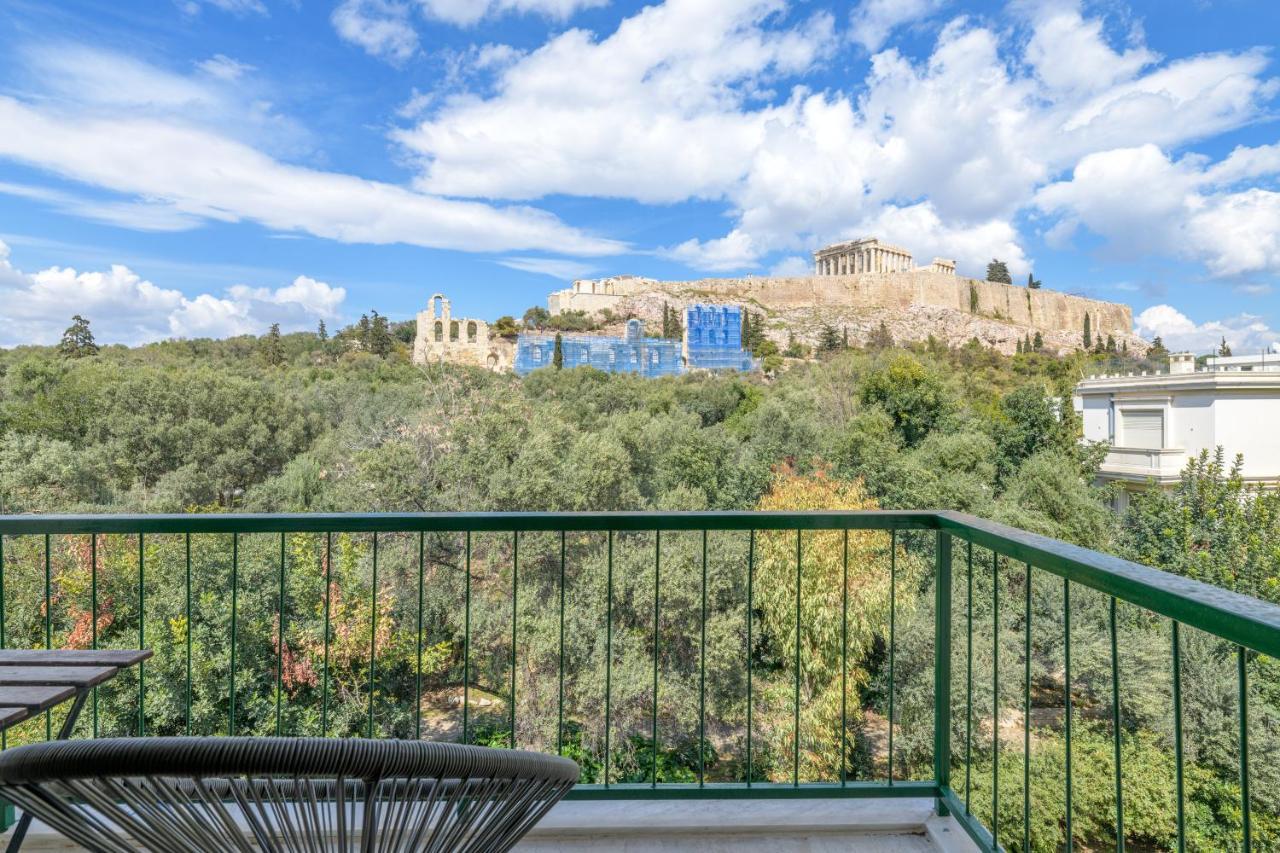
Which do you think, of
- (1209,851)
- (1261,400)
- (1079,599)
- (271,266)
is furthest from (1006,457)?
(271,266)

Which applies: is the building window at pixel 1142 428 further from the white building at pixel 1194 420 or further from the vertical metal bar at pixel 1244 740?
the vertical metal bar at pixel 1244 740

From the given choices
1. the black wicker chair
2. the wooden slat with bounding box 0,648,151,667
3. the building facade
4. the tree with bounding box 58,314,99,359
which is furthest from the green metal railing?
the building facade

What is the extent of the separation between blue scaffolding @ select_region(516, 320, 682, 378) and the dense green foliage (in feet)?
51.1

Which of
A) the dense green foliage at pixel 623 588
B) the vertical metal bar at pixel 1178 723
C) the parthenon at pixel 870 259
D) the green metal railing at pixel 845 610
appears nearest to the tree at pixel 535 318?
the dense green foliage at pixel 623 588

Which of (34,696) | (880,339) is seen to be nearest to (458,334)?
(880,339)

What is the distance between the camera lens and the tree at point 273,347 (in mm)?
27312

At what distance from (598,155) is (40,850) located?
114 feet

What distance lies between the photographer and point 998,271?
58906mm

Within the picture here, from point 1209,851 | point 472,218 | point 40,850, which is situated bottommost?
point 1209,851

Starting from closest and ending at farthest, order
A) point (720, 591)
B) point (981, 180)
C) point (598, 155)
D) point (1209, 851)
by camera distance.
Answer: point (1209, 851) → point (720, 591) → point (598, 155) → point (981, 180)

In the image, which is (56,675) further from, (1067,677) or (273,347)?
(273,347)

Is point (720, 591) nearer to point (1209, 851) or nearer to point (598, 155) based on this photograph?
point (1209, 851)

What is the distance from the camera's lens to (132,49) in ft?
50.7

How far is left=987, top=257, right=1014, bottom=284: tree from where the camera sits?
57250mm
